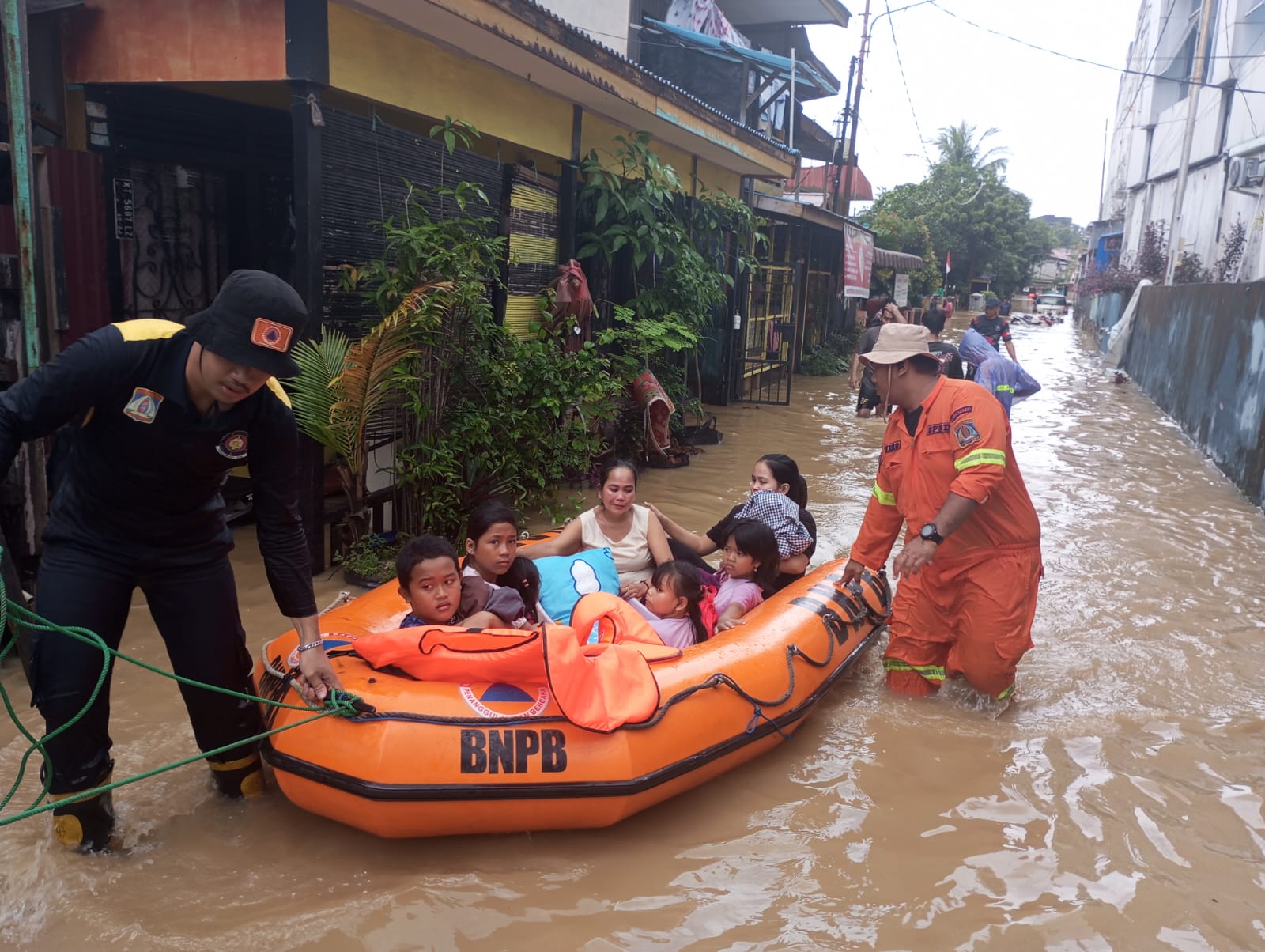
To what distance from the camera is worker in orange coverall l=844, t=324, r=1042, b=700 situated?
12.7ft

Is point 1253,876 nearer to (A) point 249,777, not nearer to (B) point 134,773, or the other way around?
(A) point 249,777

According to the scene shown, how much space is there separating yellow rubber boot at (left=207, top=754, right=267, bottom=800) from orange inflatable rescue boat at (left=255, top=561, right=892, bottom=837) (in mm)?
228

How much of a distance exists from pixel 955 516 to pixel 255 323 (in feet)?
8.70

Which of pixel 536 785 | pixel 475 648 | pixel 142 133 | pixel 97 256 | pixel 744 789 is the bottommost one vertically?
pixel 744 789

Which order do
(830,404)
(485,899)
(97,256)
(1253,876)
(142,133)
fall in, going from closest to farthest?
(485,899)
(1253,876)
(97,256)
(142,133)
(830,404)

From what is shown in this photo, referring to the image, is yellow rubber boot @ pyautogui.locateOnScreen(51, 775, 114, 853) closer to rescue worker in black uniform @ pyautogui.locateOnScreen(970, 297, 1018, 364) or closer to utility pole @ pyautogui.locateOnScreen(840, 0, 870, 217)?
rescue worker in black uniform @ pyautogui.locateOnScreen(970, 297, 1018, 364)

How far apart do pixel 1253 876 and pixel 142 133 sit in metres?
6.43

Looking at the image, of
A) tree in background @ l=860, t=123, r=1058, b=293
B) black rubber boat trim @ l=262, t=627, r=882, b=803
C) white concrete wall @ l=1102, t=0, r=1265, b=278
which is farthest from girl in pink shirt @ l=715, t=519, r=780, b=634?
tree in background @ l=860, t=123, r=1058, b=293

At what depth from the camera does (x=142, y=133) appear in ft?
18.9

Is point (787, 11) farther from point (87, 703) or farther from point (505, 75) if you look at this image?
point (87, 703)

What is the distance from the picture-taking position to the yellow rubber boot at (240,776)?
3312 millimetres

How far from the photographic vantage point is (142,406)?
2.57m

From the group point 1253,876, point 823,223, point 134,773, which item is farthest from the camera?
point 823,223

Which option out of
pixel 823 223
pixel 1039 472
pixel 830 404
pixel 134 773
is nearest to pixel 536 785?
pixel 134 773
